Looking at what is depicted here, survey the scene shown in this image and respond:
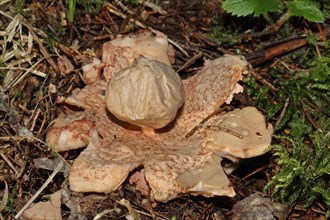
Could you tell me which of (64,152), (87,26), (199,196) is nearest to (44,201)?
(64,152)

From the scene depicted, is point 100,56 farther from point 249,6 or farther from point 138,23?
point 249,6

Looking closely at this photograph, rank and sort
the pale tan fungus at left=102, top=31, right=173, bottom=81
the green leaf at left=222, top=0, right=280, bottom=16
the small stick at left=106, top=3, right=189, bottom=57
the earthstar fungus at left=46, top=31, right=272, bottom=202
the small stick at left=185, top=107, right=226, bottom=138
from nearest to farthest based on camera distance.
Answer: the earthstar fungus at left=46, top=31, right=272, bottom=202
the small stick at left=185, top=107, right=226, bottom=138
the pale tan fungus at left=102, top=31, right=173, bottom=81
the green leaf at left=222, top=0, right=280, bottom=16
the small stick at left=106, top=3, right=189, bottom=57

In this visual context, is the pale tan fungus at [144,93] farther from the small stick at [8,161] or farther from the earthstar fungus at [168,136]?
the small stick at [8,161]

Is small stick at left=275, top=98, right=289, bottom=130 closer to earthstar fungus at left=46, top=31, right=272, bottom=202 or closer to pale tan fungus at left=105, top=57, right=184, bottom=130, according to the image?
earthstar fungus at left=46, top=31, right=272, bottom=202

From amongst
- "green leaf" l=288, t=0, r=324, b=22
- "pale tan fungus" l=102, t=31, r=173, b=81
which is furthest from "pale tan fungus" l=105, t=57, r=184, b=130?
"green leaf" l=288, t=0, r=324, b=22

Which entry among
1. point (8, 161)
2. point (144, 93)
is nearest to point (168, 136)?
point (144, 93)

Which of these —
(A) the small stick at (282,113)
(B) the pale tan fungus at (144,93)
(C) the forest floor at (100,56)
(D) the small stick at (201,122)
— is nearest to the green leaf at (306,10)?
(C) the forest floor at (100,56)

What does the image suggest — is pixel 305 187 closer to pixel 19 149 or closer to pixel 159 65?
pixel 159 65
